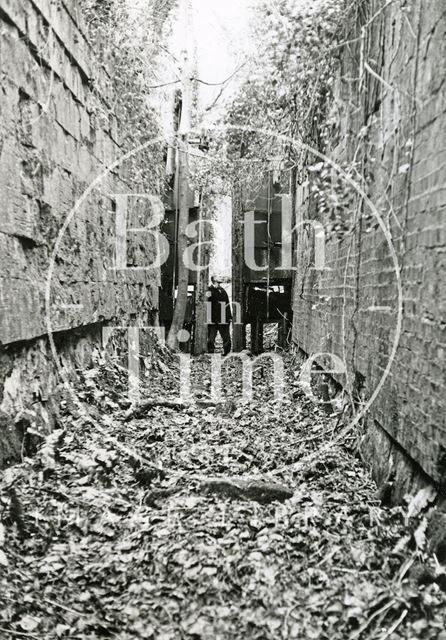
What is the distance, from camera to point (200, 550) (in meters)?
3.12

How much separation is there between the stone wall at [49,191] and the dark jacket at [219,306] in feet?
21.8

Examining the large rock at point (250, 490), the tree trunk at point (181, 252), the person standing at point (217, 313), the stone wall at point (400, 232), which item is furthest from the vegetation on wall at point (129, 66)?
the large rock at point (250, 490)

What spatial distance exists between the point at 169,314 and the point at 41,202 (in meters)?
9.65

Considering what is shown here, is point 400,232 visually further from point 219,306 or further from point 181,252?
point 219,306

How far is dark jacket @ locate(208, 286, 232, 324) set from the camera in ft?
45.8

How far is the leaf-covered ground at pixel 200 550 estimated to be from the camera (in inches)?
102

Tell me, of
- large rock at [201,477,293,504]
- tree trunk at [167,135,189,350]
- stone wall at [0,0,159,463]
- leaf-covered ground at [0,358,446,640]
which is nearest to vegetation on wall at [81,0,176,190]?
stone wall at [0,0,159,463]

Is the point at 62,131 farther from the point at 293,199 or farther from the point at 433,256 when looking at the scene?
the point at 293,199

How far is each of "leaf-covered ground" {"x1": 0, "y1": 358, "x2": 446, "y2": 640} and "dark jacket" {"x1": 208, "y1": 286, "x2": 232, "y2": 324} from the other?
8.97 meters

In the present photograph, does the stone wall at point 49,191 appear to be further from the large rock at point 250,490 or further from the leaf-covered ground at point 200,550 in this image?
the large rock at point 250,490

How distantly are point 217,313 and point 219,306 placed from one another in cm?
18

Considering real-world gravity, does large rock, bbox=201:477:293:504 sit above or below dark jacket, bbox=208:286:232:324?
below


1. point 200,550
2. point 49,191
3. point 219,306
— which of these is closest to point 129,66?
point 49,191

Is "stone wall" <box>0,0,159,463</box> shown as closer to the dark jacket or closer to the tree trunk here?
the tree trunk
